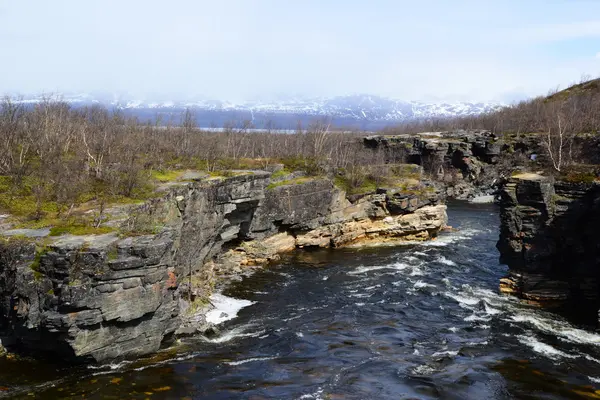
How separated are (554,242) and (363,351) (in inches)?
706

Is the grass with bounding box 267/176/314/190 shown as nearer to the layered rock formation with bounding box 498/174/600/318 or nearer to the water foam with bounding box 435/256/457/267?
the water foam with bounding box 435/256/457/267

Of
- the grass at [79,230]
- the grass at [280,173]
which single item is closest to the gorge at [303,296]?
the grass at [280,173]

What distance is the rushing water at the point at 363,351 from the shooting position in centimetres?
2425

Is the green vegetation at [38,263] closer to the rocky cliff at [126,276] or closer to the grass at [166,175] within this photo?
the rocky cliff at [126,276]

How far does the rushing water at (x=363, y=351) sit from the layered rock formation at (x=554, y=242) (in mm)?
2355

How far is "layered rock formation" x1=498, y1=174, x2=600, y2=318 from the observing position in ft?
114

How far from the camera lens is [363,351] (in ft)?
96.4

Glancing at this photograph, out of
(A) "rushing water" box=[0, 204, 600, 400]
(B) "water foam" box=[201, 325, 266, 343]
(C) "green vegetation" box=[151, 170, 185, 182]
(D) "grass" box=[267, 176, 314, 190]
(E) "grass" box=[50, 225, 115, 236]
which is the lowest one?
(B) "water foam" box=[201, 325, 266, 343]

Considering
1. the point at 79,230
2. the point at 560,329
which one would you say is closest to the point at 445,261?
the point at 560,329

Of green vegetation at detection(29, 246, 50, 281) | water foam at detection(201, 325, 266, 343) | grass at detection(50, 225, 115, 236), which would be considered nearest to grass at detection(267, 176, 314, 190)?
water foam at detection(201, 325, 266, 343)

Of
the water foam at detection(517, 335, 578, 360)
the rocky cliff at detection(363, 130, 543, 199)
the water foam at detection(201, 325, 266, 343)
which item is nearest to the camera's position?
the water foam at detection(517, 335, 578, 360)

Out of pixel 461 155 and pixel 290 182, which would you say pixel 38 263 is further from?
pixel 461 155

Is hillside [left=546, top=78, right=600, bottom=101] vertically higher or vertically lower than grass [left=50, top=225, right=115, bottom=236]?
higher

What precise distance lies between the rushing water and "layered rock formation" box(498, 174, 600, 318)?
2.35 metres
